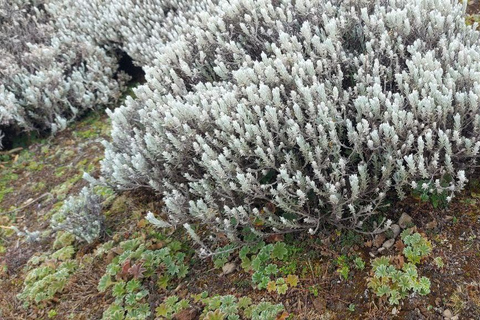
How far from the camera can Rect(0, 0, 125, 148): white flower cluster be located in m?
6.30

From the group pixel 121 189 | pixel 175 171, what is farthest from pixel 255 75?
pixel 121 189

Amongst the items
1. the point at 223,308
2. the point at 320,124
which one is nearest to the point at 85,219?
the point at 223,308

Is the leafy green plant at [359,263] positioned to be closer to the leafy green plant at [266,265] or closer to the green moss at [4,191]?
the leafy green plant at [266,265]

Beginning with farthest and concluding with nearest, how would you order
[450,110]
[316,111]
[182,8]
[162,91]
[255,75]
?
[182,8] → [162,91] → [255,75] → [316,111] → [450,110]

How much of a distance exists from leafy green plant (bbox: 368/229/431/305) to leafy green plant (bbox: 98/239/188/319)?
168 centimetres

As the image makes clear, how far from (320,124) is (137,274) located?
6.98ft

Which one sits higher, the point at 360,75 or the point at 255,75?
the point at 255,75

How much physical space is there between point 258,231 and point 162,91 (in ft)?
6.91

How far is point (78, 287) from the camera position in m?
3.92

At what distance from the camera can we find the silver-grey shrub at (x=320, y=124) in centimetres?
314

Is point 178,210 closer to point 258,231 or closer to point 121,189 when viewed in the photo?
point 258,231

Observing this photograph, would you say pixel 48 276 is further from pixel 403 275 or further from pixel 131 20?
pixel 131 20

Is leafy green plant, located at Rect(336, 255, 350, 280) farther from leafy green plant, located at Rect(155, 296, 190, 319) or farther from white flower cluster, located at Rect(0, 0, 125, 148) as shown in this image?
white flower cluster, located at Rect(0, 0, 125, 148)

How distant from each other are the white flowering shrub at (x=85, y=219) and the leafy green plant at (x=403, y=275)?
111 inches
